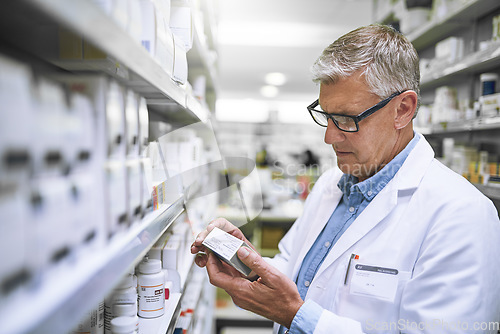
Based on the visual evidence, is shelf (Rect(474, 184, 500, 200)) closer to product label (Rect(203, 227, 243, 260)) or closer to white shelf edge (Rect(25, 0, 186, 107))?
product label (Rect(203, 227, 243, 260))

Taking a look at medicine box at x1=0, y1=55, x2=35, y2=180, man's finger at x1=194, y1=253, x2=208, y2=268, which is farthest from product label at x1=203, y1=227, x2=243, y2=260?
medicine box at x1=0, y1=55, x2=35, y2=180

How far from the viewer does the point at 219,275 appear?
1.20 meters

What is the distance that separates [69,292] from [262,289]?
2.68 ft

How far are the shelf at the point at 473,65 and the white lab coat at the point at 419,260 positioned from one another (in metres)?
1.04

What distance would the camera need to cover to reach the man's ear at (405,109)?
129 centimetres

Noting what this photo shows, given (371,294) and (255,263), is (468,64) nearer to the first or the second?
(371,294)

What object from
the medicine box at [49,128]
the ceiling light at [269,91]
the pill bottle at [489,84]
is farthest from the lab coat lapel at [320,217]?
the ceiling light at [269,91]

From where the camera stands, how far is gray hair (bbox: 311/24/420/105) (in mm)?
1250

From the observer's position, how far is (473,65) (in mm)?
2207

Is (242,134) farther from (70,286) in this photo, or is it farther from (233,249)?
(70,286)

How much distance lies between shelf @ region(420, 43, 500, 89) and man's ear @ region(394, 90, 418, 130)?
1.04 metres

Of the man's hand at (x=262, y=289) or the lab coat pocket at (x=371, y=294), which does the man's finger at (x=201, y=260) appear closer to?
the man's hand at (x=262, y=289)

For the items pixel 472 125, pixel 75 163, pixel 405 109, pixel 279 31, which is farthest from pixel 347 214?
pixel 279 31

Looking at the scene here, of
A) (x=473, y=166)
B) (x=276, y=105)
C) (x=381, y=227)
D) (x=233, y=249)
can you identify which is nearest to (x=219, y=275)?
(x=233, y=249)
